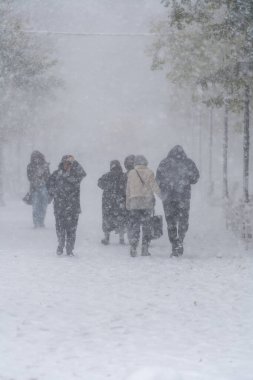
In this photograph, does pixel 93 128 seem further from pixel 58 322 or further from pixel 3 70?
pixel 58 322

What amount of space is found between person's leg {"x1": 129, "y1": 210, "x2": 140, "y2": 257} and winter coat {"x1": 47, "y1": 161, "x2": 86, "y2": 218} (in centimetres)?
95

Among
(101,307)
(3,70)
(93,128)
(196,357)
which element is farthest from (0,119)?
(93,128)

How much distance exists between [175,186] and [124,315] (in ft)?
18.4

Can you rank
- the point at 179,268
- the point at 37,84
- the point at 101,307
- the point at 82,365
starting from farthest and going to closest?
1. the point at 37,84
2. the point at 179,268
3. the point at 101,307
4. the point at 82,365

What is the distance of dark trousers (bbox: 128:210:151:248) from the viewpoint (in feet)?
46.8

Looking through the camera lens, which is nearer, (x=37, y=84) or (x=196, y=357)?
(x=196, y=357)

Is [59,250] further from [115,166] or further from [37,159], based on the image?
[37,159]

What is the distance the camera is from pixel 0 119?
3138 centimetres

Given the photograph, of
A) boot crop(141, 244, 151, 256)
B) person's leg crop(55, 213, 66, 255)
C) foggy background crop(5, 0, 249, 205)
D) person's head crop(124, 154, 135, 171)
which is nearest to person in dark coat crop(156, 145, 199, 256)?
boot crop(141, 244, 151, 256)

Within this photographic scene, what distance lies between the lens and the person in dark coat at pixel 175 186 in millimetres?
14164

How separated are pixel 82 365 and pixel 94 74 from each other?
174 metres

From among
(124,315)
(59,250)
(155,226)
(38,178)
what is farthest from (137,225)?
(38,178)

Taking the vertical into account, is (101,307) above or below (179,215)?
below

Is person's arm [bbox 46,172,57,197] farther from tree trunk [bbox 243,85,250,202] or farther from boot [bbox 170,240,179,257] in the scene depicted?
tree trunk [bbox 243,85,250,202]
